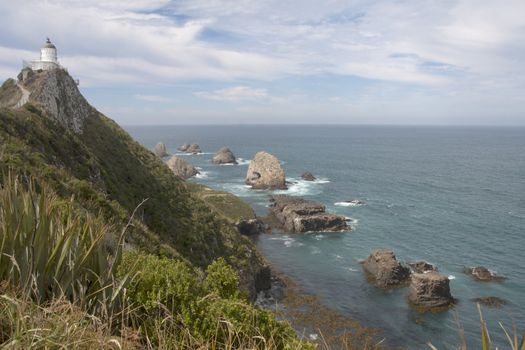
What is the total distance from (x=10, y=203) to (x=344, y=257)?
53.9 metres

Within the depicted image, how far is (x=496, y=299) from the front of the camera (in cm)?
4397

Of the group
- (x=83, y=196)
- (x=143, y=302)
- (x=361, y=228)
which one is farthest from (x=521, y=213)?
(x=143, y=302)

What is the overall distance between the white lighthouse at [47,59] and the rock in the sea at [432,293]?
48.7 meters

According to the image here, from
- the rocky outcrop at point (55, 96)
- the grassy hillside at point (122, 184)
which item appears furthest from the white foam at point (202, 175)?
the rocky outcrop at point (55, 96)

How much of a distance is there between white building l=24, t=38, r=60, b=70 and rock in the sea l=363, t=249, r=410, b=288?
149 ft

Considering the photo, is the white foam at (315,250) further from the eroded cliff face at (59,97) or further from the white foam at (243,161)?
the white foam at (243,161)

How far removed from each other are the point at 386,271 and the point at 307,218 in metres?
22.7

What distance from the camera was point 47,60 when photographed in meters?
49.9

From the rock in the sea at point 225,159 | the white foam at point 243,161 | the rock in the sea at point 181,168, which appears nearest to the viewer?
the rock in the sea at point 181,168

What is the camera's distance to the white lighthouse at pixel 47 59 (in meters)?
49.5

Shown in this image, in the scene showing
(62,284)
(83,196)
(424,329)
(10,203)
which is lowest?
(424,329)

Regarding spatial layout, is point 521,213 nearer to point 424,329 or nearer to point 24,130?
point 424,329

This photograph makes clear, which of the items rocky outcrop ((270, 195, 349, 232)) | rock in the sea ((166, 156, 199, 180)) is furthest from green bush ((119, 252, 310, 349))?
rock in the sea ((166, 156, 199, 180))

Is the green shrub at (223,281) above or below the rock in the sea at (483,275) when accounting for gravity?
above
